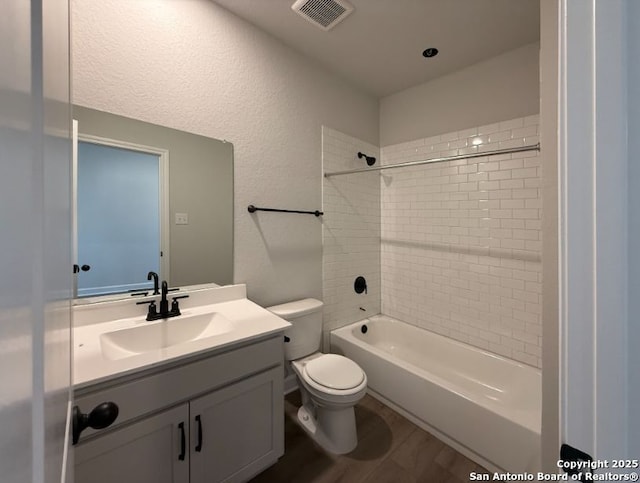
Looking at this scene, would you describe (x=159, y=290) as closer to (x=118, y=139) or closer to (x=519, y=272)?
(x=118, y=139)

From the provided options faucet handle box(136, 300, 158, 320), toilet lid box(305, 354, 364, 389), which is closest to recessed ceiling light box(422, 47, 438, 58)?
toilet lid box(305, 354, 364, 389)

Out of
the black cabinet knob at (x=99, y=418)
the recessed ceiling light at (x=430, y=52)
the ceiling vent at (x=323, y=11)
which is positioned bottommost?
the black cabinet knob at (x=99, y=418)

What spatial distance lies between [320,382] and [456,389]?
0.81m

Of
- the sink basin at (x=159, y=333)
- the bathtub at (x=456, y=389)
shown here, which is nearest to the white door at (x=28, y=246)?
the sink basin at (x=159, y=333)

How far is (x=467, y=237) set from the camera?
2.19 meters

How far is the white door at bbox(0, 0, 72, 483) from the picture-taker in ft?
0.69

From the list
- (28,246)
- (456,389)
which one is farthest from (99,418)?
(456,389)

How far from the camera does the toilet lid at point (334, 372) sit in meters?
1.55

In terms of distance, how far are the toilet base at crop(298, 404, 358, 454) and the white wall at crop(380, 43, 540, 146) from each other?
230 centimetres

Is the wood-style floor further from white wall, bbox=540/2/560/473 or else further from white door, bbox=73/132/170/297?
white door, bbox=73/132/170/297

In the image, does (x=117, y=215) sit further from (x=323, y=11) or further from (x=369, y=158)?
(x=369, y=158)

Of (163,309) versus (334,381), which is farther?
(334,381)

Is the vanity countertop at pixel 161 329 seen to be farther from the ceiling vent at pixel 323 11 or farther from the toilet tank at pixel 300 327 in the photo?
the ceiling vent at pixel 323 11

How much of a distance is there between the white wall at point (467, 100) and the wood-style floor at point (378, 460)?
2.29m
